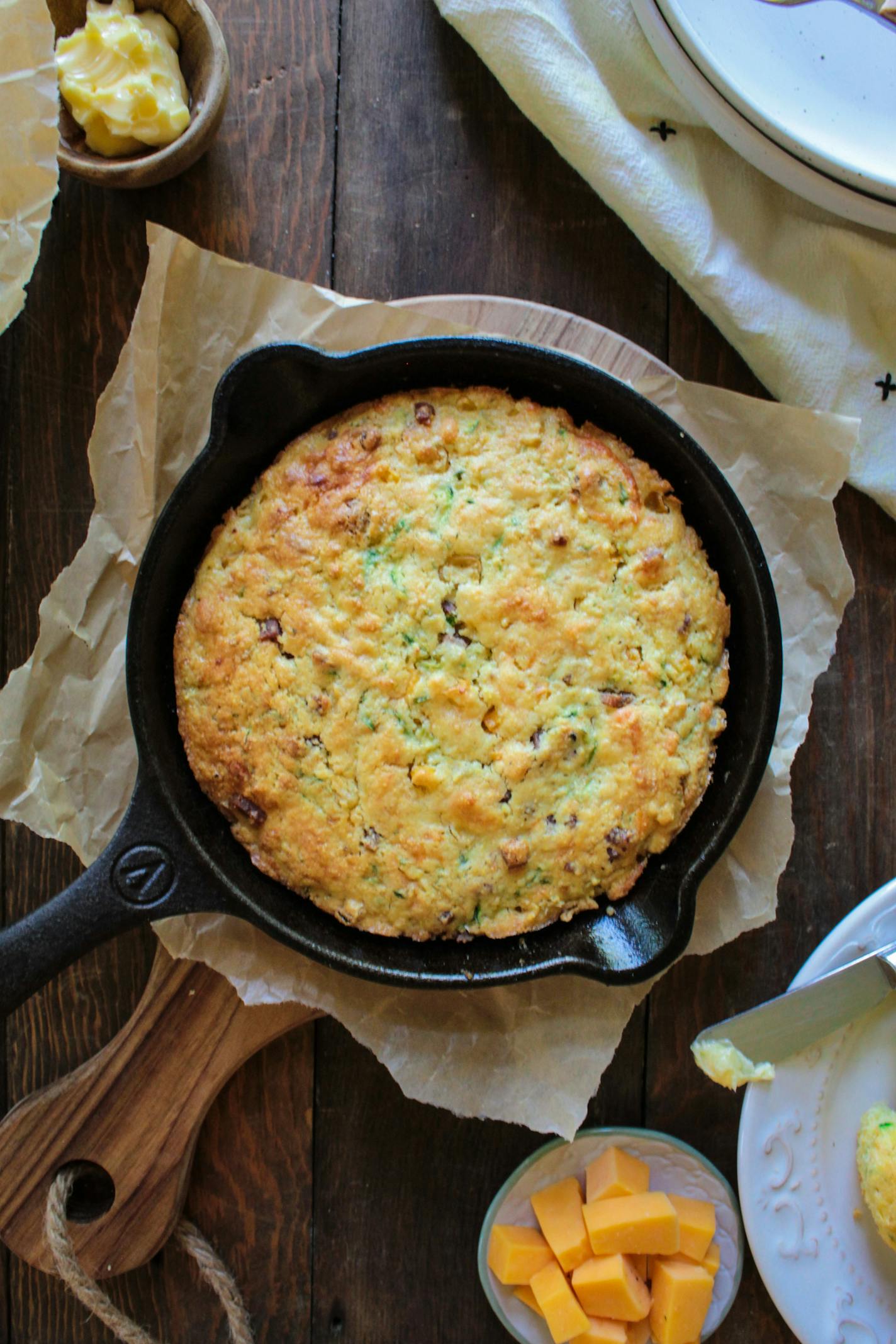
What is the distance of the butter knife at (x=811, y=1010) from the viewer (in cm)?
213

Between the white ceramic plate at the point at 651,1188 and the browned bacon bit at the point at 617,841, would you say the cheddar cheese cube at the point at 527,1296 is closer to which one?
the white ceramic plate at the point at 651,1188

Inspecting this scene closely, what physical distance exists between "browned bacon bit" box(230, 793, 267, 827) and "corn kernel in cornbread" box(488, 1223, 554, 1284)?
1069mm

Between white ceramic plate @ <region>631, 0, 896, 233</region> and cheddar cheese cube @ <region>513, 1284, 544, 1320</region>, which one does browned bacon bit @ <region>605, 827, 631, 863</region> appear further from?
white ceramic plate @ <region>631, 0, 896, 233</region>

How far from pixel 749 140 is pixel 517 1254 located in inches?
92.1

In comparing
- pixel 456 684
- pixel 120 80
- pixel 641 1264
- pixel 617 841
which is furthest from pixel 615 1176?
pixel 120 80

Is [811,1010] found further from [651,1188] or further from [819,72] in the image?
[819,72]

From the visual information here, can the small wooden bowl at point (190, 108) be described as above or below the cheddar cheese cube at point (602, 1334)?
above

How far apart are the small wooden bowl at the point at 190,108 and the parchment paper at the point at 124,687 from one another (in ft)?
0.75

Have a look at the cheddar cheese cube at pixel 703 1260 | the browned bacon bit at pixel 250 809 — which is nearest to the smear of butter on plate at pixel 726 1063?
the cheddar cheese cube at pixel 703 1260

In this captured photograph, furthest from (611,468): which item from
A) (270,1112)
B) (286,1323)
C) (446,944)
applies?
(286,1323)

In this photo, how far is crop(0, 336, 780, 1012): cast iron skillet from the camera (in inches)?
70.3

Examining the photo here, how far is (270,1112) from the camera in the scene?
2.39 metres

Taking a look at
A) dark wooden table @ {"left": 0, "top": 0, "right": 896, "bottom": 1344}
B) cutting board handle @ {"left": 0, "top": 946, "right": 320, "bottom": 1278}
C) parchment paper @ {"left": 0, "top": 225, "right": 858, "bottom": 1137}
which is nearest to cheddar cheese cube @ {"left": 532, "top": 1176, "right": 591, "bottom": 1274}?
→ dark wooden table @ {"left": 0, "top": 0, "right": 896, "bottom": 1344}

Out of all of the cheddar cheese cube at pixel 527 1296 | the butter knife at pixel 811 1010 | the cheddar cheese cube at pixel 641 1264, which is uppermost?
the butter knife at pixel 811 1010
